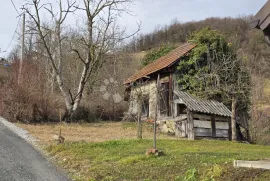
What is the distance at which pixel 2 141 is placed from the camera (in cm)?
1360

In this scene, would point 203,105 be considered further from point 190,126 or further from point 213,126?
point 190,126

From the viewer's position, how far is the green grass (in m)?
7.04

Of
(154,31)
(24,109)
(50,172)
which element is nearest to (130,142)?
(50,172)

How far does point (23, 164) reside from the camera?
33.8 feet

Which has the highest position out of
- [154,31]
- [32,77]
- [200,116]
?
[154,31]

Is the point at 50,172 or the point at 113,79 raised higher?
the point at 113,79

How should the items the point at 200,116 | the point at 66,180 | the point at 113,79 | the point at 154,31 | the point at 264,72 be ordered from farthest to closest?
1. the point at 154,31
2. the point at 113,79
3. the point at 264,72
4. the point at 200,116
5. the point at 66,180

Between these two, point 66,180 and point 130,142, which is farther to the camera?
point 130,142

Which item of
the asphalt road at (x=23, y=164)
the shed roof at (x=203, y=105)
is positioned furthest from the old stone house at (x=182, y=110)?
the asphalt road at (x=23, y=164)

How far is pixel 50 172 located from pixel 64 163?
1091 mm

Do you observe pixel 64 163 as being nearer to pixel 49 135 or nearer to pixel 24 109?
pixel 49 135

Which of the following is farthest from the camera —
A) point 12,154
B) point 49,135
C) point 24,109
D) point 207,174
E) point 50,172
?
point 24,109

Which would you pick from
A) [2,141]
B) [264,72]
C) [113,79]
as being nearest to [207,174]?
[2,141]

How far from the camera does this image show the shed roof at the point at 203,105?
18281mm
